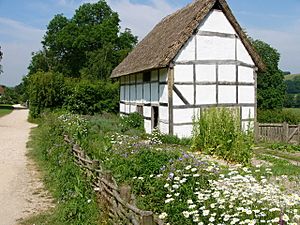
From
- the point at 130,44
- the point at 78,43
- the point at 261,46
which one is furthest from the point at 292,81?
the point at 78,43

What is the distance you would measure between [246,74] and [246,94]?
957 mm

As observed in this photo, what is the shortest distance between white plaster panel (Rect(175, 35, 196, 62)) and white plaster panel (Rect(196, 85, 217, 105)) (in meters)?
1.40

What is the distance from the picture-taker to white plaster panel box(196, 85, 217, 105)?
17295 millimetres

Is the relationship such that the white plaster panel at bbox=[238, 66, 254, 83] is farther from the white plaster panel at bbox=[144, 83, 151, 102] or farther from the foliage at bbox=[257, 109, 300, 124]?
the foliage at bbox=[257, 109, 300, 124]

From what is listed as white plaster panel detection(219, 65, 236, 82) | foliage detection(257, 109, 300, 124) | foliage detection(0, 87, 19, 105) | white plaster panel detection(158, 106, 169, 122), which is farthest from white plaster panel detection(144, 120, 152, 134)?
foliage detection(0, 87, 19, 105)

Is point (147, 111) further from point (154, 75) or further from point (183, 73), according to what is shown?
point (183, 73)

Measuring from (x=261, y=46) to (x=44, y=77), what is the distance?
35150mm

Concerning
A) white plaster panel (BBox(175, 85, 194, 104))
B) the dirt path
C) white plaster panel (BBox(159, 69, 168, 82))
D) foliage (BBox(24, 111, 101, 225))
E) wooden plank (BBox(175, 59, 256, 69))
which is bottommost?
the dirt path

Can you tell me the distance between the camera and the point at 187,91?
17.1 metres

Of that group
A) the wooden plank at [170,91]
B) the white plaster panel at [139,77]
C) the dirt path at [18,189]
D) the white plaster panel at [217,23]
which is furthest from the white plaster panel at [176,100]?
the dirt path at [18,189]

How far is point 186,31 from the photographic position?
16719 millimetres

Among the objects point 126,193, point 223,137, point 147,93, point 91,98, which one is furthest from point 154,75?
point 126,193

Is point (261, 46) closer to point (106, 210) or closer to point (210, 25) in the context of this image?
point (210, 25)

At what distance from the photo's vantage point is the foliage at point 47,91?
2905 centimetres
